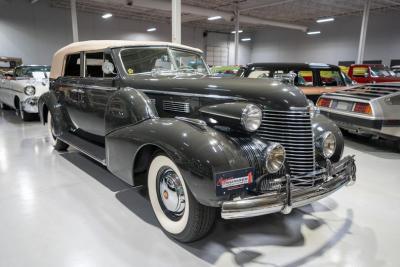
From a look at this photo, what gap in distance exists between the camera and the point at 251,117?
7.28 ft

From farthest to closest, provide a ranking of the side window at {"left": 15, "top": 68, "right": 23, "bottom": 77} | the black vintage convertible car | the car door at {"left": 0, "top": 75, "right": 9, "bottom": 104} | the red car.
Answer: the red car
the side window at {"left": 15, "top": 68, "right": 23, "bottom": 77}
the car door at {"left": 0, "top": 75, "right": 9, "bottom": 104}
the black vintage convertible car

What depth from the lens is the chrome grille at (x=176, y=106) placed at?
2.74m

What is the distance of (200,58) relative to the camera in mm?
3975

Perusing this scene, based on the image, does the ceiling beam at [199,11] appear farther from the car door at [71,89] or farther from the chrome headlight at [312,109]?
the chrome headlight at [312,109]

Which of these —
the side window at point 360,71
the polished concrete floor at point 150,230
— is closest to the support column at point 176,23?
the polished concrete floor at point 150,230

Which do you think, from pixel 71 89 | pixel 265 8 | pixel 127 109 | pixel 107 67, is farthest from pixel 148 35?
pixel 127 109

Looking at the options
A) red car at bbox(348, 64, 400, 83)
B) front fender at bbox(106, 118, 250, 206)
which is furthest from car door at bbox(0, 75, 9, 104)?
red car at bbox(348, 64, 400, 83)

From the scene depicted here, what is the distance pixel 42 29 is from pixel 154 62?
16.5 m

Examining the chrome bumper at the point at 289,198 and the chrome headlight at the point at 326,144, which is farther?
the chrome headlight at the point at 326,144

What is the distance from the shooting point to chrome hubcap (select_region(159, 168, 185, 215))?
232 centimetres

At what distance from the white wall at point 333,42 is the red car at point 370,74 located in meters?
7.51

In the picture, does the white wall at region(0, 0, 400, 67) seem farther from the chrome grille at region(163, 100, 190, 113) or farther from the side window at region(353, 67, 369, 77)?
the chrome grille at region(163, 100, 190, 113)

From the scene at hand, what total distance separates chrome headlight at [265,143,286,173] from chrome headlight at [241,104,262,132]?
21 cm

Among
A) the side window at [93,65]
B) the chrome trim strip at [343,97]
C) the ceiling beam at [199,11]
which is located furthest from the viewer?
the ceiling beam at [199,11]
